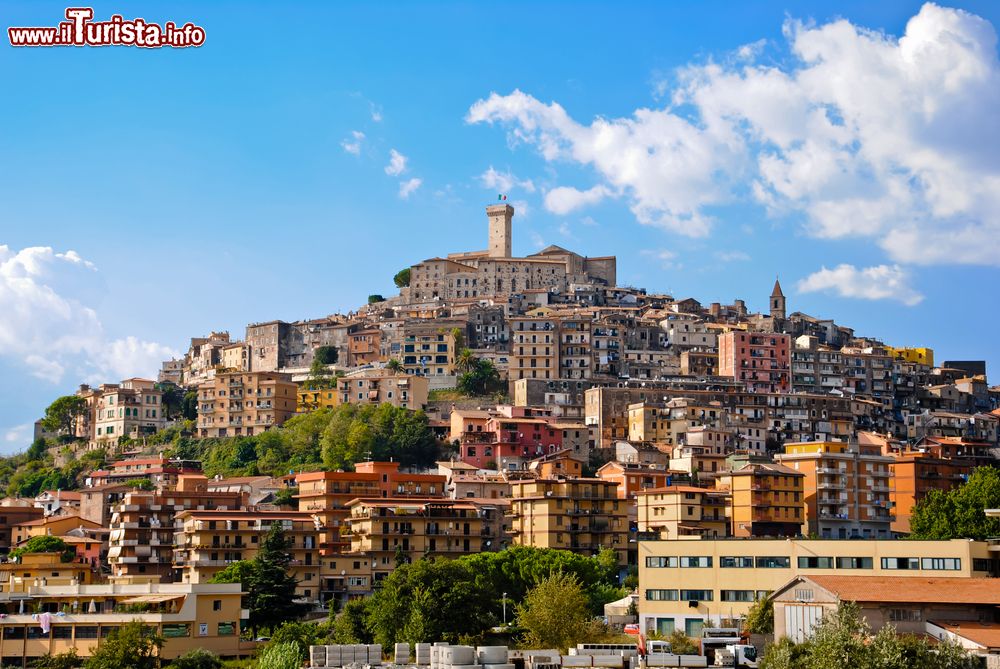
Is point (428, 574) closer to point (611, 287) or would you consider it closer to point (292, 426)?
point (292, 426)

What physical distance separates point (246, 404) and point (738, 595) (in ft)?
220

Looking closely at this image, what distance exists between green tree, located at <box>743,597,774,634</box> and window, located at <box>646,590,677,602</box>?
543 centimetres

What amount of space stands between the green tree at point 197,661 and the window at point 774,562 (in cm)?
2188

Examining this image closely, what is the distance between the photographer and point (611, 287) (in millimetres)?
146000

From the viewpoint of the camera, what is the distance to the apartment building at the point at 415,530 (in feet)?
250

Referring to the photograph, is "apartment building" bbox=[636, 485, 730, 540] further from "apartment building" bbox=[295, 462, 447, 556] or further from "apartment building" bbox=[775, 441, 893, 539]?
"apartment building" bbox=[295, 462, 447, 556]

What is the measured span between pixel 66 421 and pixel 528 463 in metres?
49.1

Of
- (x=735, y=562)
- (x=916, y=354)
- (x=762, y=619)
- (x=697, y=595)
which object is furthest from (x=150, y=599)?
(x=916, y=354)

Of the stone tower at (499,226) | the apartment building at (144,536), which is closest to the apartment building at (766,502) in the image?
the apartment building at (144,536)

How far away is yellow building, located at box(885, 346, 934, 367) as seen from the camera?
135 metres

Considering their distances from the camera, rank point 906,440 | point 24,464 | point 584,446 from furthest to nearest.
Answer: point 24,464 < point 906,440 < point 584,446

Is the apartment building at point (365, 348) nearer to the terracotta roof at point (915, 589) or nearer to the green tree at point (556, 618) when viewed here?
the green tree at point (556, 618)

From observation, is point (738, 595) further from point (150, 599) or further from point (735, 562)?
point (150, 599)

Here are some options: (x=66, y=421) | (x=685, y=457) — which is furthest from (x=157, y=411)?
(x=685, y=457)
